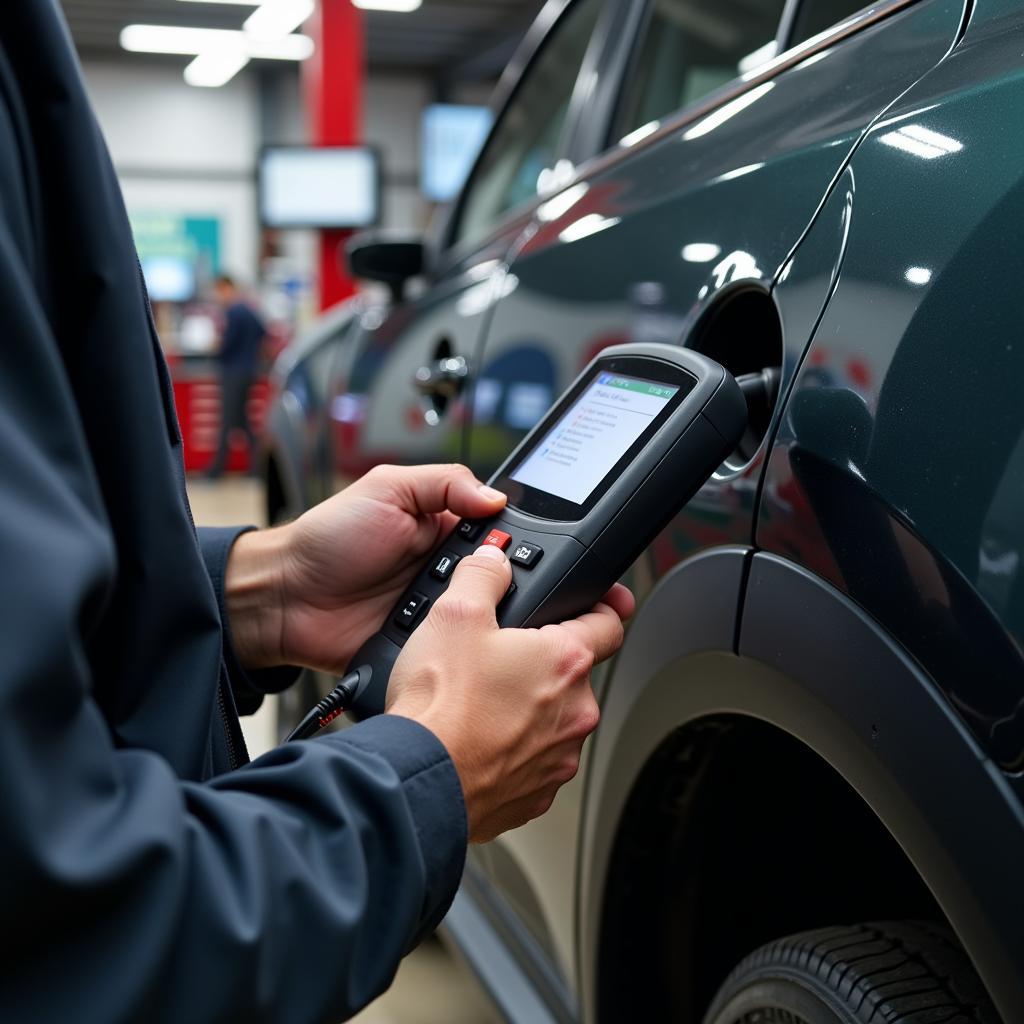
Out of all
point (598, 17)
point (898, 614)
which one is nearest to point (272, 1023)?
point (898, 614)

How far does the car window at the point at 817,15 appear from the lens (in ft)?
4.17

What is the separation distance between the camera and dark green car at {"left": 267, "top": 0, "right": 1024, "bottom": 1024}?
28.7 inches

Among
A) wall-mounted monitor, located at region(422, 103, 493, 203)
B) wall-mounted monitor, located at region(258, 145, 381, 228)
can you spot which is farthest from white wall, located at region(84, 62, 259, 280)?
wall-mounted monitor, located at region(258, 145, 381, 228)

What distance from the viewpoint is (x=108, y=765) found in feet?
1.94

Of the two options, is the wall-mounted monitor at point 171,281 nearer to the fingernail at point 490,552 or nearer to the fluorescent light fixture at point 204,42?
the fluorescent light fixture at point 204,42

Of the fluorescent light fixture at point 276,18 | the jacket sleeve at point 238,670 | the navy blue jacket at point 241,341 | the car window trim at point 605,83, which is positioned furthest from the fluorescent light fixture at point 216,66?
the jacket sleeve at point 238,670

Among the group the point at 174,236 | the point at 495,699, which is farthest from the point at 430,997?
the point at 174,236

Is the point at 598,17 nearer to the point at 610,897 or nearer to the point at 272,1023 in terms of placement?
the point at 610,897

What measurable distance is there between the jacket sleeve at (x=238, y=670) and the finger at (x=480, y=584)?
32cm

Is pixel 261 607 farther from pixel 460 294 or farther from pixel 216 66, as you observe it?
pixel 216 66

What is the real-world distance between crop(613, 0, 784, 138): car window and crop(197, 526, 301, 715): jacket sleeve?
786mm

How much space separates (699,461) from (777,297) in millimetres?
135

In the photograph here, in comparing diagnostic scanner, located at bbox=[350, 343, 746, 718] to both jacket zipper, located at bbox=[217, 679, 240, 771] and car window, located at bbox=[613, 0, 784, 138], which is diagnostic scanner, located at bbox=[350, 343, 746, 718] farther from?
car window, located at bbox=[613, 0, 784, 138]

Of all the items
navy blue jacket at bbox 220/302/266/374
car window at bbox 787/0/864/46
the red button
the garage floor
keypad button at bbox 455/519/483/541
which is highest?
car window at bbox 787/0/864/46
